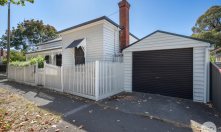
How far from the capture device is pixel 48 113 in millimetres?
5148

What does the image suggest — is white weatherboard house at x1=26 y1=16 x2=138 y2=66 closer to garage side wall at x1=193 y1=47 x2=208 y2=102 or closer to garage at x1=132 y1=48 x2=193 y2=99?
garage at x1=132 y1=48 x2=193 y2=99

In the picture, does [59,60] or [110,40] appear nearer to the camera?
[110,40]

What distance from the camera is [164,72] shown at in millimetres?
7703

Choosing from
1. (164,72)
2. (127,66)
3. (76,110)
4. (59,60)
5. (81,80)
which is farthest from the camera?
(59,60)

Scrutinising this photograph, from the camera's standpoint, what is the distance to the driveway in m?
4.16

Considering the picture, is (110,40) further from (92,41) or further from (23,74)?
(23,74)

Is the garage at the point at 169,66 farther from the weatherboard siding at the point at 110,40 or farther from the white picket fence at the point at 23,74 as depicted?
the white picket fence at the point at 23,74

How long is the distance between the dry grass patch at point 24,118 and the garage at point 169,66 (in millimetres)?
5311

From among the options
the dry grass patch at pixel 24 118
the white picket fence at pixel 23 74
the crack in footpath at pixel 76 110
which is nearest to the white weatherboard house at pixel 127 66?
the white picket fence at pixel 23 74

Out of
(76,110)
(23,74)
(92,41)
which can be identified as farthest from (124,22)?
(23,74)

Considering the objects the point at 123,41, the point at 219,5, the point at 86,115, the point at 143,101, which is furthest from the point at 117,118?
the point at 219,5

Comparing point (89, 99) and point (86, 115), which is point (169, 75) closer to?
point (89, 99)

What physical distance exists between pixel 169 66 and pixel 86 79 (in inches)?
177

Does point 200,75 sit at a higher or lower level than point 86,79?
higher
